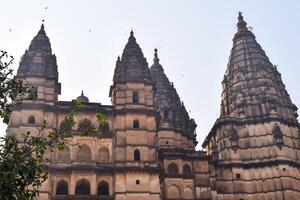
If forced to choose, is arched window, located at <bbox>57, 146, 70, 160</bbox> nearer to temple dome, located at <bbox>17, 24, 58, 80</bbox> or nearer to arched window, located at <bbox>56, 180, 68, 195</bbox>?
arched window, located at <bbox>56, 180, 68, 195</bbox>

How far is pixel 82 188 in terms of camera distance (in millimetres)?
31594

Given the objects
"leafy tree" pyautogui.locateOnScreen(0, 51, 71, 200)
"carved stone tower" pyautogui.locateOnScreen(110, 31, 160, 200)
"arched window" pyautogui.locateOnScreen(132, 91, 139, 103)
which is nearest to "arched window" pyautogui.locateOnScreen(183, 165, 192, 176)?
"carved stone tower" pyautogui.locateOnScreen(110, 31, 160, 200)

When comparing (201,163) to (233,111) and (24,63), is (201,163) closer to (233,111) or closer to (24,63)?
(233,111)

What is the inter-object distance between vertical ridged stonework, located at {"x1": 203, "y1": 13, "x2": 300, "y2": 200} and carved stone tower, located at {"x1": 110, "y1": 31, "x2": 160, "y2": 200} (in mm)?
7054

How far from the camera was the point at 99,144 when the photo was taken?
32844mm

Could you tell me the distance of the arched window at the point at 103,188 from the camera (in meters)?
31.5

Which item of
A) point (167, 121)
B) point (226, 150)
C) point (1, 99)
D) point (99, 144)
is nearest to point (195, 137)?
point (167, 121)

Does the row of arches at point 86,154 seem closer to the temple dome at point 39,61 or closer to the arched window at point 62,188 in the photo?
the arched window at point 62,188

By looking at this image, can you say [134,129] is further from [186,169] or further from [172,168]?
[186,169]

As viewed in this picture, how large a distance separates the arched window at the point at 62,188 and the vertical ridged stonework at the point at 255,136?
462 inches

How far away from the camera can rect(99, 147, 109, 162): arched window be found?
107 ft

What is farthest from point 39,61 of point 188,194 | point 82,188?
point 188,194

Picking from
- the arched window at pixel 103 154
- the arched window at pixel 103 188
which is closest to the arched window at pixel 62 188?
the arched window at pixel 103 188

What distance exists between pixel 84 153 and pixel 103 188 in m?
2.77
